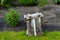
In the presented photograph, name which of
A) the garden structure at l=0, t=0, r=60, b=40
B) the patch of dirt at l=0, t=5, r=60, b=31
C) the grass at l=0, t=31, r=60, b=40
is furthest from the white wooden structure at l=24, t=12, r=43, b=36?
the patch of dirt at l=0, t=5, r=60, b=31

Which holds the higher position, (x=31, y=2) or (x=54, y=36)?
(x=31, y=2)

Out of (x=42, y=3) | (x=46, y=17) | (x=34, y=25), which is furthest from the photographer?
(x=42, y=3)

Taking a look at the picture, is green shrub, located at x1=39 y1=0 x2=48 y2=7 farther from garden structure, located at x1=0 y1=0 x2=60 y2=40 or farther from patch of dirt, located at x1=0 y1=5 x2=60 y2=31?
patch of dirt, located at x1=0 y1=5 x2=60 y2=31

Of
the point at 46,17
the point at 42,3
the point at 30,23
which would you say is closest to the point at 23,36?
the point at 30,23

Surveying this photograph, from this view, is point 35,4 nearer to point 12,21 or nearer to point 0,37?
point 12,21

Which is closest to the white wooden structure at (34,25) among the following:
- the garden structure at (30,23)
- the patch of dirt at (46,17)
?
the garden structure at (30,23)

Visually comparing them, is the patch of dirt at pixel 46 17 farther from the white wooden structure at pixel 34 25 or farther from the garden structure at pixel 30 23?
the white wooden structure at pixel 34 25

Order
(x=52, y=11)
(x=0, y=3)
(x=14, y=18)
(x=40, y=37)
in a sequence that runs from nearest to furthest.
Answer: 1. (x=40, y=37)
2. (x=14, y=18)
3. (x=52, y=11)
4. (x=0, y=3)

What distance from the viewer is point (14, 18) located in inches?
275

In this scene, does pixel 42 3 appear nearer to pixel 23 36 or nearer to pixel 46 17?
pixel 46 17

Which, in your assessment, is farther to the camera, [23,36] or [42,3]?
[42,3]

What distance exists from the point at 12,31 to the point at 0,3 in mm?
2346

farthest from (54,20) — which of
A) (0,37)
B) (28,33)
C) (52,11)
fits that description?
(0,37)

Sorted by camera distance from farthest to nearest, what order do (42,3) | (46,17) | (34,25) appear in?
(42,3), (46,17), (34,25)
